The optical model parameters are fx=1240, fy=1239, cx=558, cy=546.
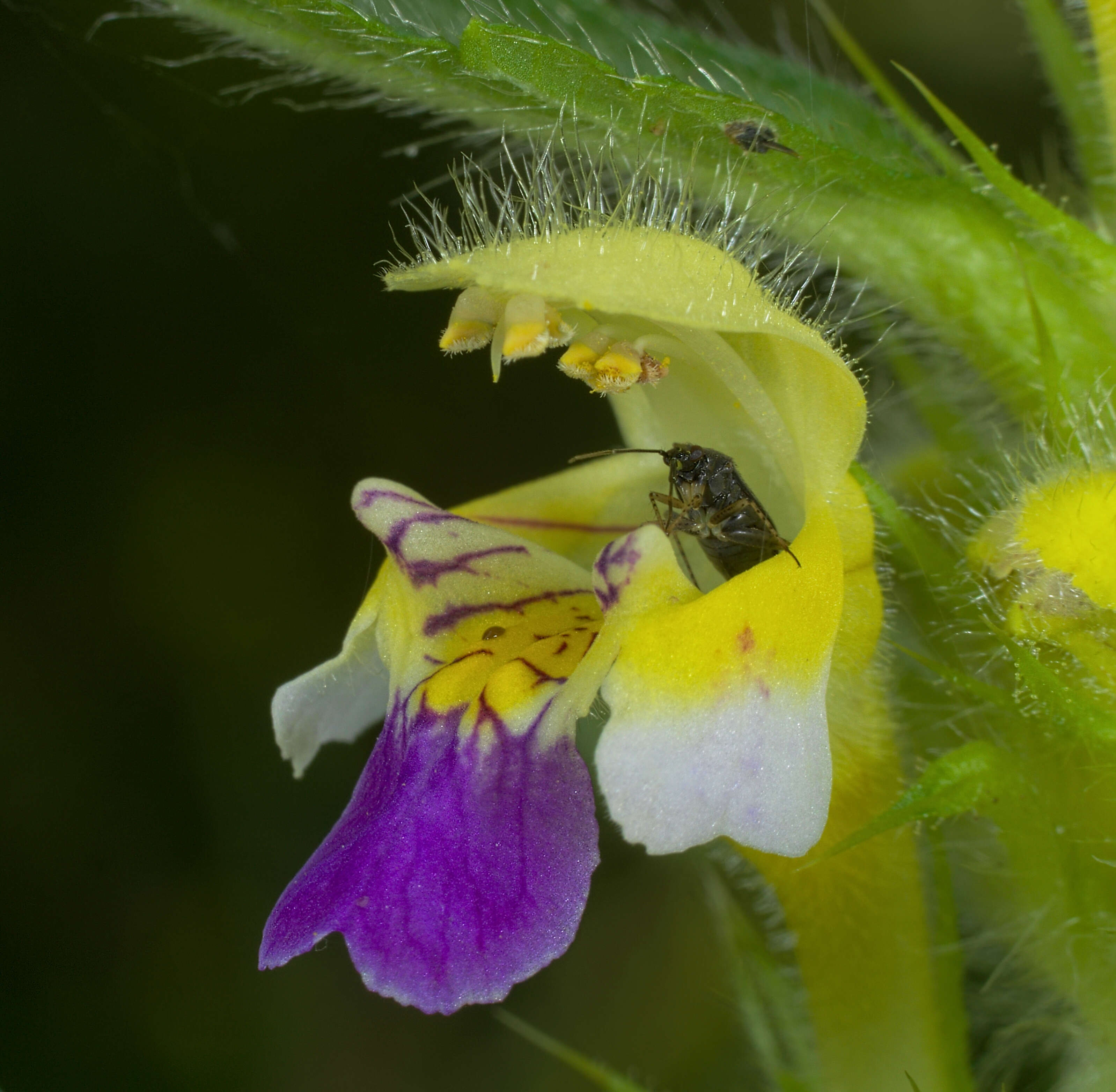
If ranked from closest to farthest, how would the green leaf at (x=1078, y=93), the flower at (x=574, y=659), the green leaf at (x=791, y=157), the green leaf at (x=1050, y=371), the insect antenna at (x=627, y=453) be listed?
the flower at (x=574, y=659) < the green leaf at (x=791, y=157) < the green leaf at (x=1050, y=371) < the insect antenna at (x=627, y=453) < the green leaf at (x=1078, y=93)

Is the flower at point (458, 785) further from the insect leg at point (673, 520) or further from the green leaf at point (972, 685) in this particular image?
the green leaf at point (972, 685)

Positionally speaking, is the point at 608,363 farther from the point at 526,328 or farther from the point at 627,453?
the point at 627,453

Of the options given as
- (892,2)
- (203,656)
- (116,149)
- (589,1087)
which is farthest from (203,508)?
(892,2)

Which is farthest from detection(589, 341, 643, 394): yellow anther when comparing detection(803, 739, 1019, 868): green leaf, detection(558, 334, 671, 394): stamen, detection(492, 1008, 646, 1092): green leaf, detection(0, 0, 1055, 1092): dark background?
detection(0, 0, 1055, 1092): dark background

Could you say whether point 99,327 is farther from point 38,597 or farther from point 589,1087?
point 589,1087

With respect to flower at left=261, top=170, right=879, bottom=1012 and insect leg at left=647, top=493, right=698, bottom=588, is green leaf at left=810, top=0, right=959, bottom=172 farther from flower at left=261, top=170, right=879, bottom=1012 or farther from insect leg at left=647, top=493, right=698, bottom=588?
insect leg at left=647, top=493, right=698, bottom=588

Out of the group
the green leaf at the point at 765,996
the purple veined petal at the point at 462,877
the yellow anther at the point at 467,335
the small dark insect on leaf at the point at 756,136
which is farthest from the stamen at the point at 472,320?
the green leaf at the point at 765,996
